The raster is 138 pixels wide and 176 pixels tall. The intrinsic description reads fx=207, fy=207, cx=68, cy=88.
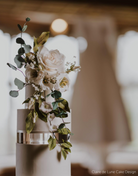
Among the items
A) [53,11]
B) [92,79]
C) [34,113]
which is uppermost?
[53,11]

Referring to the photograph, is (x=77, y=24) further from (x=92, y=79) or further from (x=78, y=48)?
(x=92, y=79)

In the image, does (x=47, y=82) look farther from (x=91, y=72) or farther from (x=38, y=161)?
(x=91, y=72)

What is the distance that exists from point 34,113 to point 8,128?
124 centimetres

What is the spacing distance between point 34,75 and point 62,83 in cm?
12

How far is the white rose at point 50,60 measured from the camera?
849 millimetres

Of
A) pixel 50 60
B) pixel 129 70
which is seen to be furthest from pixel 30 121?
pixel 129 70

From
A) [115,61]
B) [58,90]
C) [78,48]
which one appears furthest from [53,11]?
[58,90]

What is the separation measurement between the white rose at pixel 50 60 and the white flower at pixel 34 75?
0.13 ft

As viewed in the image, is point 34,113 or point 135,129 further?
point 135,129

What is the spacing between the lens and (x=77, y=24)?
7.18 ft

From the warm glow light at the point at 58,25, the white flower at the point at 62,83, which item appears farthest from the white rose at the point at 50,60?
the warm glow light at the point at 58,25

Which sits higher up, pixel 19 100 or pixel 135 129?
pixel 19 100

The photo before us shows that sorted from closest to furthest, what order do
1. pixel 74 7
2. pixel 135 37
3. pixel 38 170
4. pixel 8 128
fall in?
pixel 38 170 → pixel 8 128 → pixel 74 7 → pixel 135 37

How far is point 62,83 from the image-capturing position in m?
0.88
